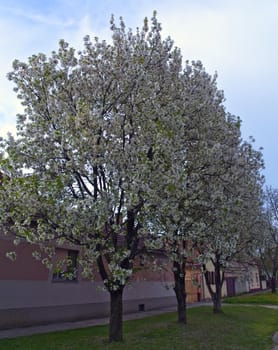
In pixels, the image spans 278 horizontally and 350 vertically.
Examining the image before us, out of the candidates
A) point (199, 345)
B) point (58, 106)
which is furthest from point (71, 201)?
point (199, 345)

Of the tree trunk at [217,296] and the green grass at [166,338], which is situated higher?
the tree trunk at [217,296]

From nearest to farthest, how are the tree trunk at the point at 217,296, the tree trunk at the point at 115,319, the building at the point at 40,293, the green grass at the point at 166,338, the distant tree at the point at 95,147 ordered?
1. the distant tree at the point at 95,147
2. the green grass at the point at 166,338
3. the tree trunk at the point at 115,319
4. the building at the point at 40,293
5. the tree trunk at the point at 217,296

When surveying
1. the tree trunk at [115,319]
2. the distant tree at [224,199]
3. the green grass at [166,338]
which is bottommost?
the green grass at [166,338]

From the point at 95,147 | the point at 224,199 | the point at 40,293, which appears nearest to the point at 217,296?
the point at 40,293

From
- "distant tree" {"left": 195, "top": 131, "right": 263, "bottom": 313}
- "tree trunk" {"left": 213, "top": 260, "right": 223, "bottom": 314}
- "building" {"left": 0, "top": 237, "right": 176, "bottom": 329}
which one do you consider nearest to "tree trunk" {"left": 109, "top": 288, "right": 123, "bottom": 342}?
"building" {"left": 0, "top": 237, "right": 176, "bottom": 329}

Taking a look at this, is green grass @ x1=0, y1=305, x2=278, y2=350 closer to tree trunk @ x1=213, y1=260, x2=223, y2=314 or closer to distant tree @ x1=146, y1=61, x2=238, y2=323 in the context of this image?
distant tree @ x1=146, y1=61, x2=238, y2=323

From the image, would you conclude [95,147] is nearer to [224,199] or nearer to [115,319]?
[224,199]

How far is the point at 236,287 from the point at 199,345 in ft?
120

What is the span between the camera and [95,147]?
9531mm

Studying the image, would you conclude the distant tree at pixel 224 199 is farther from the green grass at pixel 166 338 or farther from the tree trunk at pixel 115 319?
the tree trunk at pixel 115 319

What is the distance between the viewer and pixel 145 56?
→ 36.4ft

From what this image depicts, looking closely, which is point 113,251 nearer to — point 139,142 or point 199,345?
point 139,142

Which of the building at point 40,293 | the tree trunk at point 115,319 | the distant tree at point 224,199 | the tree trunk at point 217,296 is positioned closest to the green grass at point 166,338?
the tree trunk at point 115,319

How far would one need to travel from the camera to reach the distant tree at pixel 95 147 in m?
9.12
